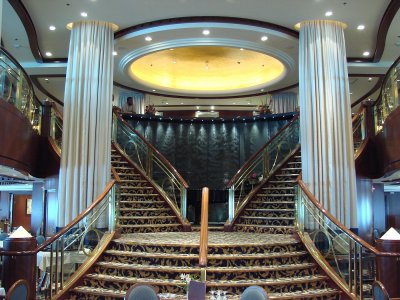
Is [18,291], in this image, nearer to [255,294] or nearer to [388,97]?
[255,294]

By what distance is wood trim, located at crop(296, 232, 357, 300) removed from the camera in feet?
21.2

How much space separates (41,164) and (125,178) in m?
2.00

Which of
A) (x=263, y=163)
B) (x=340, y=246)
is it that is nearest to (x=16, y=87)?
(x=263, y=163)

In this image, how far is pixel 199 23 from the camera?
9.73 m

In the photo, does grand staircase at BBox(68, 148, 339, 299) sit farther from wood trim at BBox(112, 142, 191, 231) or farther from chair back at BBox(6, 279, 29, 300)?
chair back at BBox(6, 279, 29, 300)

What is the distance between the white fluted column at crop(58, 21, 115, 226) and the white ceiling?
1.86 ft

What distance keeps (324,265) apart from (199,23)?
5.75 m

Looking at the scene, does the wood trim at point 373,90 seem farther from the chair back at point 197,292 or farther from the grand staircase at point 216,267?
the chair back at point 197,292

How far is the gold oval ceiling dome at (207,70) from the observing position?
13680 millimetres

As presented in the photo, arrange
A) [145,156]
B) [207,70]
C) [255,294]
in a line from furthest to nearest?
1. [207,70]
2. [145,156]
3. [255,294]

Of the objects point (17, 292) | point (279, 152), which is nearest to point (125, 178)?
point (279, 152)

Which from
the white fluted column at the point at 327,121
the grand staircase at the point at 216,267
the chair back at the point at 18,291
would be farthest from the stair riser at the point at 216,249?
the chair back at the point at 18,291

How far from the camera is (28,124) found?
881 cm

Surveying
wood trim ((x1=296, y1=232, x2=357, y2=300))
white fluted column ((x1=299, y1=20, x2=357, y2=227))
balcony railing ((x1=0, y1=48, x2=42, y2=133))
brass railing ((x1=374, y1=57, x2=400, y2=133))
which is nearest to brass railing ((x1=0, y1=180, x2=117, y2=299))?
balcony railing ((x1=0, y1=48, x2=42, y2=133))
